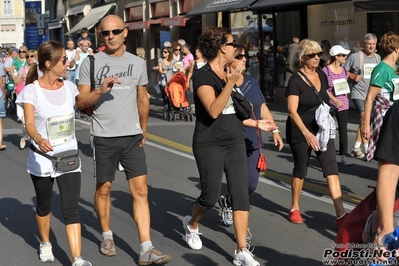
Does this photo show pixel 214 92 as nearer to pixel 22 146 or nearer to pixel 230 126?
pixel 230 126

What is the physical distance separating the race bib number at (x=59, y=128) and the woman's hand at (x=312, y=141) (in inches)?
86.7

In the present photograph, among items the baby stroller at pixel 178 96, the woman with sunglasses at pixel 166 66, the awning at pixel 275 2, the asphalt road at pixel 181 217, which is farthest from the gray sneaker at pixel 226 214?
the awning at pixel 275 2

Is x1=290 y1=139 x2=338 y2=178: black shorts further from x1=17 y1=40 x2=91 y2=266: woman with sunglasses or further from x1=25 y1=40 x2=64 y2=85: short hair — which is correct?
x1=25 y1=40 x2=64 y2=85: short hair

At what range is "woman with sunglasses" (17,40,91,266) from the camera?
5.66 m

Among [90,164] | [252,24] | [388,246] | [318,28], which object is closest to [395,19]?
[318,28]

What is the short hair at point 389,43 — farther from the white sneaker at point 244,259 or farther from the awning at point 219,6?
the awning at point 219,6

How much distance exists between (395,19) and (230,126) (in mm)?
11631

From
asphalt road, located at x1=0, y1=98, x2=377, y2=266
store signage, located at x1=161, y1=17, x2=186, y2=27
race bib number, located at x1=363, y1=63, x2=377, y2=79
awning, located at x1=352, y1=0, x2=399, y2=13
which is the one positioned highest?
store signage, located at x1=161, y1=17, x2=186, y2=27

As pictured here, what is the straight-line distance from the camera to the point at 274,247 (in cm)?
634

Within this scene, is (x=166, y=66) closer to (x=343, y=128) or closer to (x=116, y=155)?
(x=343, y=128)

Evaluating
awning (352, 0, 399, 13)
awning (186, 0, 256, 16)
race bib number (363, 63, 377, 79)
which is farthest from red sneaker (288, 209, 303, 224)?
awning (186, 0, 256, 16)

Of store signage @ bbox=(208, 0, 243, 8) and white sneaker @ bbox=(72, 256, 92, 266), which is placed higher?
store signage @ bbox=(208, 0, 243, 8)

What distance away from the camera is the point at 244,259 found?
5.65 m

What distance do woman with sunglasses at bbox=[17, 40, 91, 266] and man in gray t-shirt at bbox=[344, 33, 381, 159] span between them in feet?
20.4
